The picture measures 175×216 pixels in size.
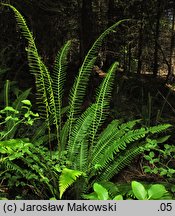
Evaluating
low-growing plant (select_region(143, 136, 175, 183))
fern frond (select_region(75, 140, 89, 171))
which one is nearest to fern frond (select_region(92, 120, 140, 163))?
fern frond (select_region(75, 140, 89, 171))

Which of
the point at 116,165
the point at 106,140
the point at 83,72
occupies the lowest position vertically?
the point at 116,165

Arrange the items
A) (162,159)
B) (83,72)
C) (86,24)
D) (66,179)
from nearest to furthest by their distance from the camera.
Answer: (66,179)
(83,72)
(162,159)
(86,24)

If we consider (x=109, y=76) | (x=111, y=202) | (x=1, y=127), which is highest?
(x=109, y=76)

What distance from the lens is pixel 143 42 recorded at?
41.3 ft

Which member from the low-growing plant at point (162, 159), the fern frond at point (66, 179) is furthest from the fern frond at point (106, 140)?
the fern frond at point (66, 179)

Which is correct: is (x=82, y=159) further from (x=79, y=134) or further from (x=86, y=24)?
(x=86, y=24)

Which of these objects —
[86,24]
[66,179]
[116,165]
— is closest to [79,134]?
[116,165]

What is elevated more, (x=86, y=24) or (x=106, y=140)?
(x=86, y=24)

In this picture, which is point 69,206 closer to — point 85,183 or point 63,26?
point 85,183

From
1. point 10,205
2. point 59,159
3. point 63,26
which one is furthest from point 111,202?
point 63,26

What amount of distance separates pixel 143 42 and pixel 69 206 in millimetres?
11716

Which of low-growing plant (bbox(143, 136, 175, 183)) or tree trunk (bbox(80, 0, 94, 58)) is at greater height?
tree trunk (bbox(80, 0, 94, 58))

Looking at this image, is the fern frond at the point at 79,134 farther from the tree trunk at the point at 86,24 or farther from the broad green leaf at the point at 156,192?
the tree trunk at the point at 86,24

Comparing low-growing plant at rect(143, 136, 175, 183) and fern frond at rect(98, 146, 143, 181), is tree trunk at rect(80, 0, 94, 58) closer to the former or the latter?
low-growing plant at rect(143, 136, 175, 183)
